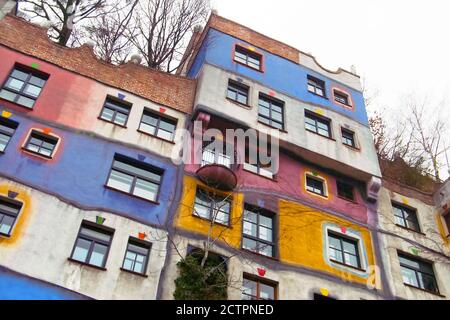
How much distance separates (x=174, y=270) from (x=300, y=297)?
155 inches

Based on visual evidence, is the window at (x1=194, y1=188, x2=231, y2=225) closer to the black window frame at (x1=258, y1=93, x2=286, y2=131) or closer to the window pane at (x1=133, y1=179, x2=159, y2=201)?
the window pane at (x1=133, y1=179, x2=159, y2=201)

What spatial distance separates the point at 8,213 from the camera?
12195 millimetres

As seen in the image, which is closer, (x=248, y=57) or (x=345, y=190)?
(x=345, y=190)

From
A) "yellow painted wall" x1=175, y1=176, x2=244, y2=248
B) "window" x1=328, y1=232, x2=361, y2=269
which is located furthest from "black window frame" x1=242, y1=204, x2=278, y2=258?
"window" x1=328, y1=232, x2=361, y2=269

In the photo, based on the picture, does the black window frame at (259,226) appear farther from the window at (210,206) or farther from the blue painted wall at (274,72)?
the blue painted wall at (274,72)

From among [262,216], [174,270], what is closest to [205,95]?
[262,216]

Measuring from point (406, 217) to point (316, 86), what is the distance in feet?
23.2

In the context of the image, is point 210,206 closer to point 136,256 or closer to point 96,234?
point 136,256

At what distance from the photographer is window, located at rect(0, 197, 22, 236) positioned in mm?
11898

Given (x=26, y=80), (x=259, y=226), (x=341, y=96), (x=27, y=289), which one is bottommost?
(x=27, y=289)

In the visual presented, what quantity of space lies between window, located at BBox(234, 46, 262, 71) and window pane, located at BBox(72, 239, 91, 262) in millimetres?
10868

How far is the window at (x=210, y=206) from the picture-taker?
14695 millimetres

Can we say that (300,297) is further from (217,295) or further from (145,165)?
(145,165)

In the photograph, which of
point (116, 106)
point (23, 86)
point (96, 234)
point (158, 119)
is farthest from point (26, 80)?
point (96, 234)
